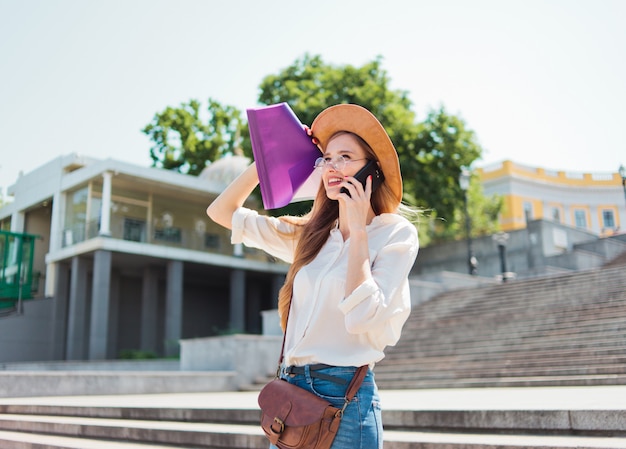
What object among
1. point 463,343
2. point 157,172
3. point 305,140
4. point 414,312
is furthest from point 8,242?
point 305,140

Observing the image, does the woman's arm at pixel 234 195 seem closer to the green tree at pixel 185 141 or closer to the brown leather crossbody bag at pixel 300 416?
the brown leather crossbody bag at pixel 300 416

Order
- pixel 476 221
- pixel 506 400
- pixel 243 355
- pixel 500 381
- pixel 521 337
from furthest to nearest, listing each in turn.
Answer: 1. pixel 476 221
2. pixel 243 355
3. pixel 521 337
4. pixel 500 381
5. pixel 506 400

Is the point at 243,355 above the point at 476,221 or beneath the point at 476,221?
beneath

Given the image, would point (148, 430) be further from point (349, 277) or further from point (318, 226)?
point (349, 277)

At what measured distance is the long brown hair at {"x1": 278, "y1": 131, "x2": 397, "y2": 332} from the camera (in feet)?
7.54

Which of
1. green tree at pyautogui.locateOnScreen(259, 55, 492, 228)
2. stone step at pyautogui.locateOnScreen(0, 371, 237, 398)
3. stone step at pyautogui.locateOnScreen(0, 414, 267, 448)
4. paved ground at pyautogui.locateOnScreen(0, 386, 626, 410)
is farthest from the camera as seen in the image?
green tree at pyautogui.locateOnScreen(259, 55, 492, 228)

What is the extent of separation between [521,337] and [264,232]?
34.6 feet

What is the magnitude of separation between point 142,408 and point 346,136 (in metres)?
6.33

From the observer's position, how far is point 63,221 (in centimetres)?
2689

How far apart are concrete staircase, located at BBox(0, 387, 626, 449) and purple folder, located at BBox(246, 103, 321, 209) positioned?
267cm

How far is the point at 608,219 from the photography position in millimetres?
54969

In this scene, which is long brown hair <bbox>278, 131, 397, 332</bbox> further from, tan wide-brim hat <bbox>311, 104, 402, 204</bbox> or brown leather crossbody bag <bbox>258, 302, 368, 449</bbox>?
brown leather crossbody bag <bbox>258, 302, 368, 449</bbox>

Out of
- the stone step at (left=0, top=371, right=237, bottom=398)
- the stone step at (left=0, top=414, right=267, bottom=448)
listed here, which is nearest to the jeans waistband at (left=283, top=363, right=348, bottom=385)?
the stone step at (left=0, top=414, right=267, bottom=448)

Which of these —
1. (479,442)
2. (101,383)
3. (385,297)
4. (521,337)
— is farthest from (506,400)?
(101,383)
